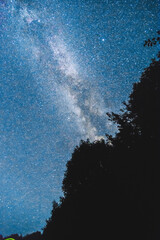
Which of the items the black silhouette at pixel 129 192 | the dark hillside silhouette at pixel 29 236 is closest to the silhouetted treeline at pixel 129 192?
the black silhouette at pixel 129 192

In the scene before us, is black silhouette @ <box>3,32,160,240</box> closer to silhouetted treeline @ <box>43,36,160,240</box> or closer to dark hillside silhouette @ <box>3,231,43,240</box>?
silhouetted treeline @ <box>43,36,160,240</box>

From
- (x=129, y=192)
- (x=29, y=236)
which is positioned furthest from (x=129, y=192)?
(x=29, y=236)

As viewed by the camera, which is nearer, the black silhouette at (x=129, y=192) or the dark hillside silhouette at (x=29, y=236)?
the black silhouette at (x=129, y=192)

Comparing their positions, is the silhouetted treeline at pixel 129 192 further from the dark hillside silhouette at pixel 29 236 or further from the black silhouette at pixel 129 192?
the dark hillside silhouette at pixel 29 236

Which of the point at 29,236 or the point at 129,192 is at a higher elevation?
the point at 29,236

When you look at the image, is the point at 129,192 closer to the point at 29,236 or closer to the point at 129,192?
the point at 129,192

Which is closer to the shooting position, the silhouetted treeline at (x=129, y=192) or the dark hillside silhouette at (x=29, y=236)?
the silhouetted treeline at (x=129, y=192)

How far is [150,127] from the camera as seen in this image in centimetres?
783

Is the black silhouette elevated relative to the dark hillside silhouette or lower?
lower

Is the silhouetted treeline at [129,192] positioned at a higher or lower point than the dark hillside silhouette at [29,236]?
lower

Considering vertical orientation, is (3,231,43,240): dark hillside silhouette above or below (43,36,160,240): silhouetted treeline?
above

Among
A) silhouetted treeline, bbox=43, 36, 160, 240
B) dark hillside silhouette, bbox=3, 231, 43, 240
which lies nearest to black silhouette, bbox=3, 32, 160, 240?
silhouetted treeline, bbox=43, 36, 160, 240

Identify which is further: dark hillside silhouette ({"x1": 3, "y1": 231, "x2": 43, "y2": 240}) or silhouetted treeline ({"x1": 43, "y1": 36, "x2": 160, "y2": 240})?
dark hillside silhouette ({"x1": 3, "y1": 231, "x2": 43, "y2": 240})

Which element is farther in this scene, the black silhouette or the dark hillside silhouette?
the dark hillside silhouette
